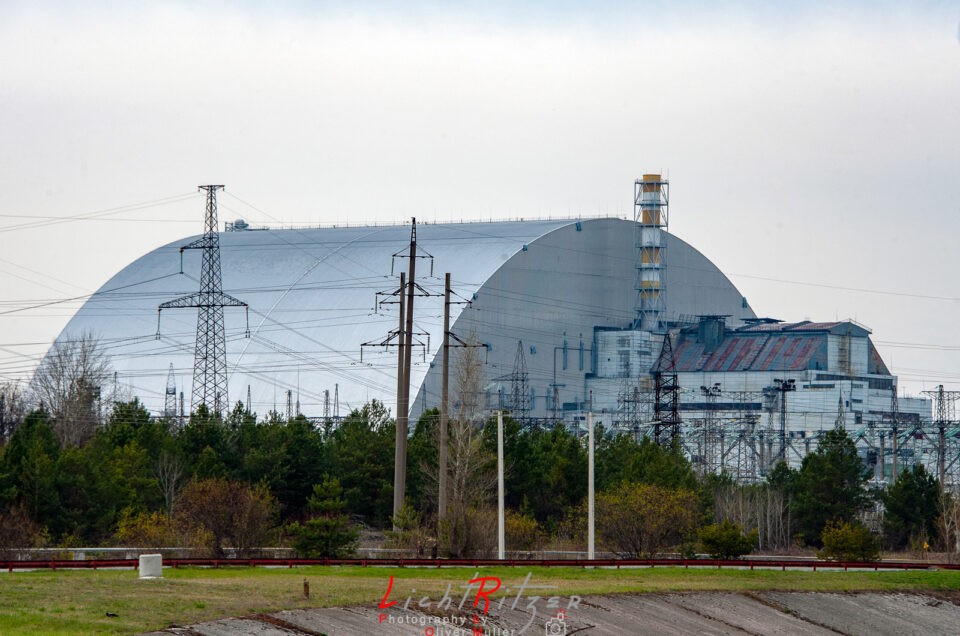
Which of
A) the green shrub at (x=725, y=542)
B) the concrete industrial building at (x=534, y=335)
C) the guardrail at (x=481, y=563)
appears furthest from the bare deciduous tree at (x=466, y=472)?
the concrete industrial building at (x=534, y=335)

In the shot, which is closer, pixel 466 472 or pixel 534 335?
pixel 466 472

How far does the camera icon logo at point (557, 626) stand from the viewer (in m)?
32.4

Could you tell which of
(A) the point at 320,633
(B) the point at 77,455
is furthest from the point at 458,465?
(A) the point at 320,633

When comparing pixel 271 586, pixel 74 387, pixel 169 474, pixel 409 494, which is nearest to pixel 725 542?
pixel 409 494

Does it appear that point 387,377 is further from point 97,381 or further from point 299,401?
point 97,381

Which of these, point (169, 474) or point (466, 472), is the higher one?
point (466, 472)

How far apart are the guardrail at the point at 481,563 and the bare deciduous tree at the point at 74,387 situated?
32976mm

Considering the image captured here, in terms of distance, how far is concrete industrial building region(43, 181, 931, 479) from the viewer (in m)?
93.9

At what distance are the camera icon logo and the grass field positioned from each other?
6.49 feet

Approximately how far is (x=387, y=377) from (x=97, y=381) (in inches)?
695

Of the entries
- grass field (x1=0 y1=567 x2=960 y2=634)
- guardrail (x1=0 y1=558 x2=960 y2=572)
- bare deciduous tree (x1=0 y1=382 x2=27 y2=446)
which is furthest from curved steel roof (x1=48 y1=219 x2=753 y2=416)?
grass field (x1=0 y1=567 x2=960 y2=634)

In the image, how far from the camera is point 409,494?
61281mm

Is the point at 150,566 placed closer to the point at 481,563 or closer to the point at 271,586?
the point at 271,586

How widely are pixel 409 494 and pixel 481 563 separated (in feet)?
63.0
